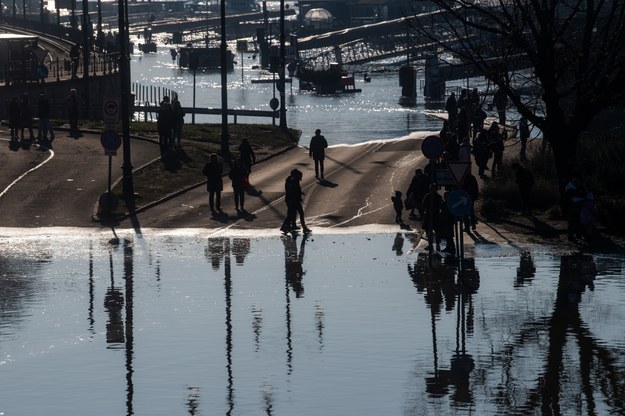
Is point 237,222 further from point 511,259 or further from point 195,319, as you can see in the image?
point 195,319

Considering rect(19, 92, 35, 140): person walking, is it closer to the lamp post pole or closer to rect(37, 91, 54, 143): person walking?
rect(37, 91, 54, 143): person walking

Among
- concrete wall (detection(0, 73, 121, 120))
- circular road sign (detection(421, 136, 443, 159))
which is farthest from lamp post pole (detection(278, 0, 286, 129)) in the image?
circular road sign (detection(421, 136, 443, 159))

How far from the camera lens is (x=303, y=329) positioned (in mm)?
21547

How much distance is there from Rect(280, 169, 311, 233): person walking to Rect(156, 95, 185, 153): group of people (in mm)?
11543

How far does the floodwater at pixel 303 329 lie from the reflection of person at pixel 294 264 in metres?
0.06

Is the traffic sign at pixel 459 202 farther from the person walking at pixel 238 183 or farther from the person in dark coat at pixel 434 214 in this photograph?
A: the person walking at pixel 238 183

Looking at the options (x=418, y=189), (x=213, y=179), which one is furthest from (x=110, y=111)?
(x=418, y=189)

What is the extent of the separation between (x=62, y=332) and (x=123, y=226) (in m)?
13.2

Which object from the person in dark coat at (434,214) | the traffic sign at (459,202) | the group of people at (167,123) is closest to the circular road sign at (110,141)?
the group of people at (167,123)

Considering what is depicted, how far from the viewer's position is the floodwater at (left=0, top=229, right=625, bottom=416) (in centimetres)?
1709

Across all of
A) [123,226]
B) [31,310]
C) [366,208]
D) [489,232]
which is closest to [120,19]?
[123,226]

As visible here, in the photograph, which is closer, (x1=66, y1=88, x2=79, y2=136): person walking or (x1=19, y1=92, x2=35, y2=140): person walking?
(x1=19, y1=92, x2=35, y2=140): person walking

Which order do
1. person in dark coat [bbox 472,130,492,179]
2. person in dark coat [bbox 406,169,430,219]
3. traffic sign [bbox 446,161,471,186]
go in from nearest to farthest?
1. traffic sign [bbox 446,161,471,186]
2. person in dark coat [bbox 406,169,430,219]
3. person in dark coat [bbox 472,130,492,179]

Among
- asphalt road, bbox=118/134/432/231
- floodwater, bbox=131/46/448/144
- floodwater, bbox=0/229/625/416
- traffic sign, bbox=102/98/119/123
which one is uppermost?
traffic sign, bbox=102/98/119/123
